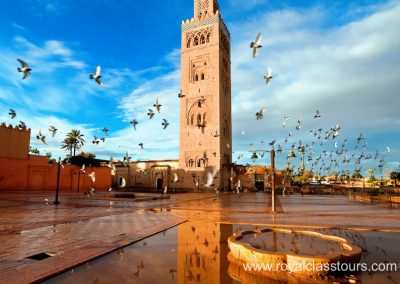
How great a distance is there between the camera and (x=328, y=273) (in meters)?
5.02

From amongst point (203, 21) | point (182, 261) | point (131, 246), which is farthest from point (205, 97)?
point (182, 261)

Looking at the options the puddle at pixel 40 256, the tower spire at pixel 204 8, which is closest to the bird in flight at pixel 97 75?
the puddle at pixel 40 256

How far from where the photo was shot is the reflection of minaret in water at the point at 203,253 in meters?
4.94

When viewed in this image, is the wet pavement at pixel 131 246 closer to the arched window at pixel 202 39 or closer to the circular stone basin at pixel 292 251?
the circular stone basin at pixel 292 251

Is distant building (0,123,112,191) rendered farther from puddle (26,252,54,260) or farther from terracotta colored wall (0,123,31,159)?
puddle (26,252,54,260)

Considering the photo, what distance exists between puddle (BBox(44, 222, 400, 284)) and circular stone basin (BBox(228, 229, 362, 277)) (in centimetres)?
24

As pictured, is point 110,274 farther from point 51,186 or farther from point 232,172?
point 232,172

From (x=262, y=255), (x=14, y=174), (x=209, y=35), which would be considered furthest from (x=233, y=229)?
(x=209, y=35)

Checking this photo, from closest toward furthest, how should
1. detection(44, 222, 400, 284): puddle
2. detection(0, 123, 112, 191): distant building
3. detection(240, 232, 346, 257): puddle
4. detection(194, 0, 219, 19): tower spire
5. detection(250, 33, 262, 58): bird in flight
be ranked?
1. detection(44, 222, 400, 284): puddle
2. detection(240, 232, 346, 257): puddle
3. detection(250, 33, 262, 58): bird in flight
4. detection(0, 123, 112, 191): distant building
5. detection(194, 0, 219, 19): tower spire

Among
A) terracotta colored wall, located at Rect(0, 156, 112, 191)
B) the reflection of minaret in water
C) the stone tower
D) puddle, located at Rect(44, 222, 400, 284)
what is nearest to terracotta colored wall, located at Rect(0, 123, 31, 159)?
terracotta colored wall, located at Rect(0, 156, 112, 191)

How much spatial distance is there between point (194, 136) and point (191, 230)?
39866 mm

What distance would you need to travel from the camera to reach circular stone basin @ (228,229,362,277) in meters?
5.04

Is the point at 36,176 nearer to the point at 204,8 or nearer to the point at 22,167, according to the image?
the point at 22,167

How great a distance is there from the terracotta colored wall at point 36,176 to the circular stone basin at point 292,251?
36.2m
